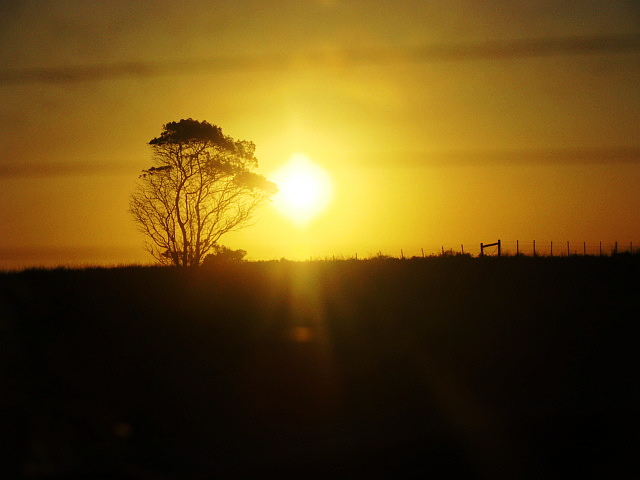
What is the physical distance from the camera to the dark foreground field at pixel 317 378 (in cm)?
699

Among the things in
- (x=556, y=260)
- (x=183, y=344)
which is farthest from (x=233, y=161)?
(x=183, y=344)

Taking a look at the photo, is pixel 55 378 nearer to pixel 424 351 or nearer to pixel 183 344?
pixel 183 344

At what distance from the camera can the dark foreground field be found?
6.99 metres

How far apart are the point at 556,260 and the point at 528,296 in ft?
21.2

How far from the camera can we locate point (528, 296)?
51.8ft

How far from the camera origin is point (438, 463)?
6859 mm

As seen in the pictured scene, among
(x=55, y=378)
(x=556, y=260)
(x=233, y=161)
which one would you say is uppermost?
(x=233, y=161)

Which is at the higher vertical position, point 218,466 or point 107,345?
point 107,345

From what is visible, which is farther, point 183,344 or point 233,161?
point 233,161

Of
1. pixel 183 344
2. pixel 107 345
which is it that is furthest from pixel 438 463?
pixel 107 345

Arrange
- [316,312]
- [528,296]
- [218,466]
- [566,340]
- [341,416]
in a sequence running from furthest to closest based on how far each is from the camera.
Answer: [528,296] < [316,312] < [566,340] < [341,416] < [218,466]

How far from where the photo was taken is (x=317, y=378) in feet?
32.6

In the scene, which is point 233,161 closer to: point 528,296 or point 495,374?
point 528,296

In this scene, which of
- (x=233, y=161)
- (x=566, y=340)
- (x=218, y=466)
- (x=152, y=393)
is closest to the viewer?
(x=218, y=466)
